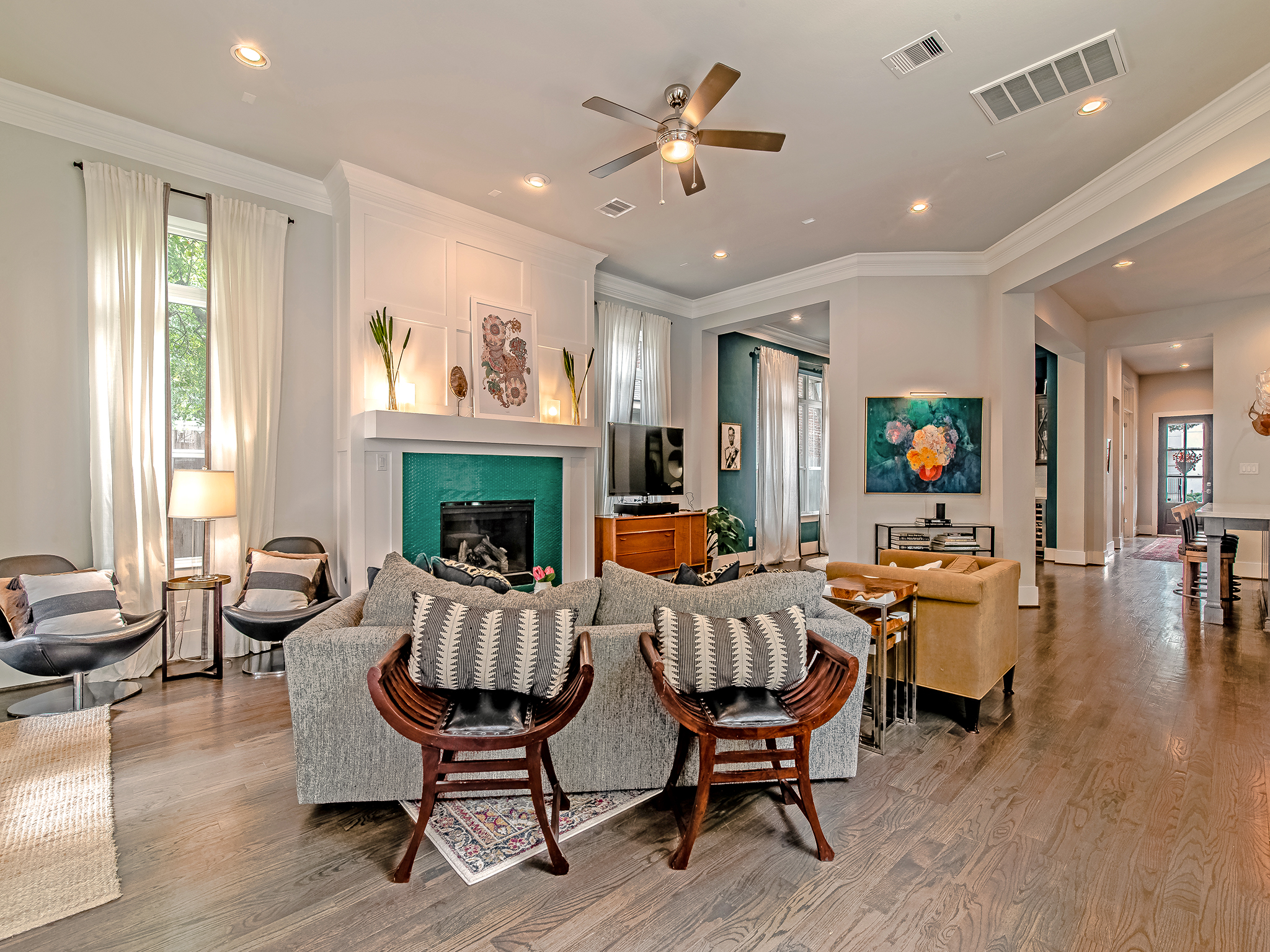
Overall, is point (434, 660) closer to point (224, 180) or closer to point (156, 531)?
point (156, 531)

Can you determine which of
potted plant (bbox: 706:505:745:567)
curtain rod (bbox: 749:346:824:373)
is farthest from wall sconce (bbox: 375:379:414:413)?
curtain rod (bbox: 749:346:824:373)

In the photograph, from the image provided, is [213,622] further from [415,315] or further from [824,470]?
[824,470]

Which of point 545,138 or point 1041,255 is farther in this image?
point 1041,255

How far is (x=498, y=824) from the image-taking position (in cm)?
211

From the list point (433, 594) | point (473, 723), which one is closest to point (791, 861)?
point (473, 723)

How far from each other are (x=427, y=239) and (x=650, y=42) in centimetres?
241

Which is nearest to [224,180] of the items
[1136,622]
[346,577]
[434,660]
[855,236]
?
[346,577]

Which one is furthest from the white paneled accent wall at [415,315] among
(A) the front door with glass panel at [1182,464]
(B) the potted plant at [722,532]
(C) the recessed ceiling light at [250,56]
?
(A) the front door with glass panel at [1182,464]

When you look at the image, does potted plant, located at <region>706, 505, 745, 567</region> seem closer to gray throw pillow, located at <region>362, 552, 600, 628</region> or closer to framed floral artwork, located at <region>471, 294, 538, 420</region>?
framed floral artwork, located at <region>471, 294, 538, 420</region>

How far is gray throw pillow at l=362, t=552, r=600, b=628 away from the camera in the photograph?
224 cm

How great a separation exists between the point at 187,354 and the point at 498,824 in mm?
3665

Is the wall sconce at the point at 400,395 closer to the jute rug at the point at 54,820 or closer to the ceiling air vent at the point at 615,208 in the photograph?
the ceiling air vent at the point at 615,208

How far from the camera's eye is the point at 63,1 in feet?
8.86

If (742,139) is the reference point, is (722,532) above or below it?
below
